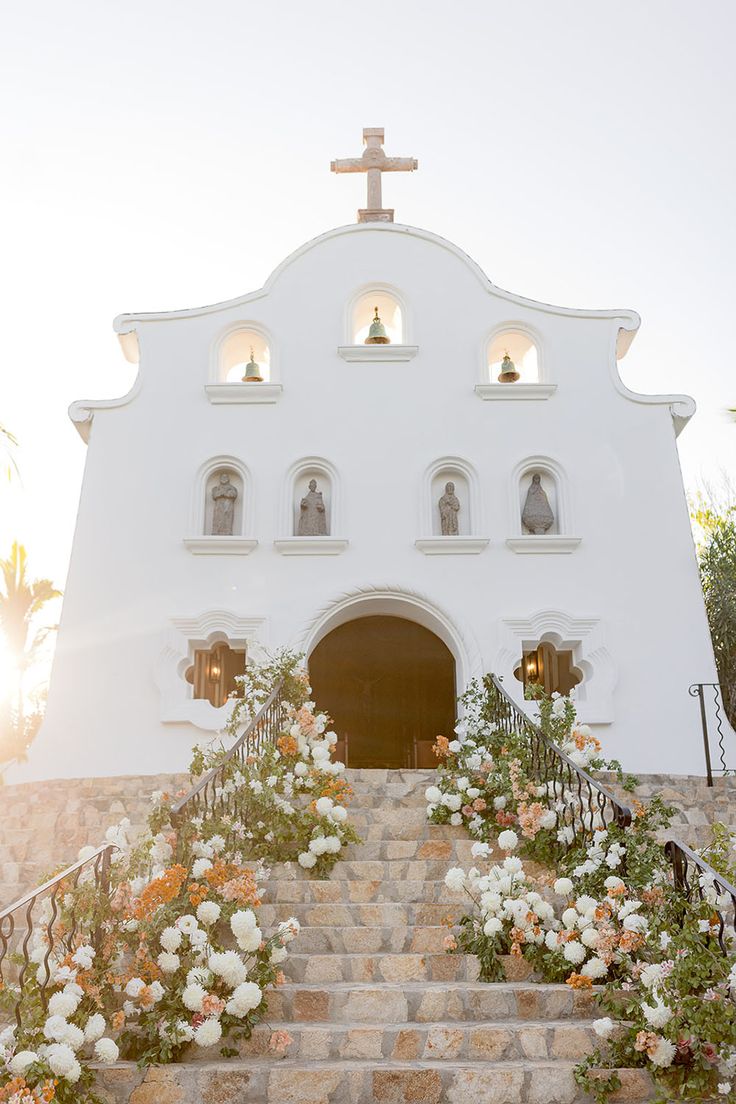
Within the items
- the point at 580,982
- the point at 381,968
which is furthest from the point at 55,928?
the point at 580,982

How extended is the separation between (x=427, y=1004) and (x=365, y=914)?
4.01ft

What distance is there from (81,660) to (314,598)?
290 cm

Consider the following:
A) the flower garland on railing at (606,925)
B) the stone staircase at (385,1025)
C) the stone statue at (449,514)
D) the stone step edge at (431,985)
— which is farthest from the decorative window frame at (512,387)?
the stone step edge at (431,985)

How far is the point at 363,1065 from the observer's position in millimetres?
5098

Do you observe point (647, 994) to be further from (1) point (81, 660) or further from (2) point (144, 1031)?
(1) point (81, 660)

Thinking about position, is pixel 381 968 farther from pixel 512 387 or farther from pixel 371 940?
pixel 512 387

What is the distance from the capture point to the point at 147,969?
540 centimetres

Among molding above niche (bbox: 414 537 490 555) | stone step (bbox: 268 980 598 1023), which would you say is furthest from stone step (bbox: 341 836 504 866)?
molding above niche (bbox: 414 537 490 555)

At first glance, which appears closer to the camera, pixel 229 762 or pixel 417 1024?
pixel 417 1024

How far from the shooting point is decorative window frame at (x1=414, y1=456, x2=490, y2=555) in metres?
12.6

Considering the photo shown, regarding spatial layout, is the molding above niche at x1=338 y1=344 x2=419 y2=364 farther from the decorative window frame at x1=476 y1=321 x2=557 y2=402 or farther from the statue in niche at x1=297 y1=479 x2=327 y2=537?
the statue in niche at x1=297 y1=479 x2=327 y2=537

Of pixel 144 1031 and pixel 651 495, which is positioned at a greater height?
pixel 651 495

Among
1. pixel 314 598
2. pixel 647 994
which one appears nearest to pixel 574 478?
pixel 314 598

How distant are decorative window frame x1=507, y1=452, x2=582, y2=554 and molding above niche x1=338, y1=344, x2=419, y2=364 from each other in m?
2.15
